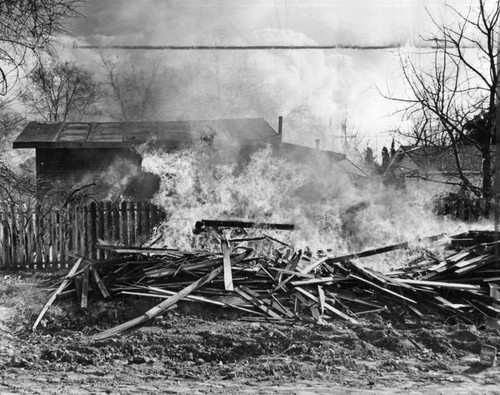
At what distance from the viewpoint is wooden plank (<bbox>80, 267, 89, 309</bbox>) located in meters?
6.65

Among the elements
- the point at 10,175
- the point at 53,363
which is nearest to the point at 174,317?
the point at 53,363

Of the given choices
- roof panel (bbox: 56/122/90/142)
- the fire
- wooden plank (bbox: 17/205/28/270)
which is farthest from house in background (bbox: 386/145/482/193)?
roof panel (bbox: 56/122/90/142)

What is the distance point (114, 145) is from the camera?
16.1 meters

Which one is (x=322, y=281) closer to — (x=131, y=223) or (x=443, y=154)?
(x=131, y=223)

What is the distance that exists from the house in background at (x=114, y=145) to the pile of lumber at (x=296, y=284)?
7287 mm

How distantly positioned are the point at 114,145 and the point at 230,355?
12.2m

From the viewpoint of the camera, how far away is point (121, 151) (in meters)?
16.6

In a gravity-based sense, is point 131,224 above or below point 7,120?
below

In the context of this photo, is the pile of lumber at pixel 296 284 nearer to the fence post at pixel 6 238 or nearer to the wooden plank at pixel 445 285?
the wooden plank at pixel 445 285

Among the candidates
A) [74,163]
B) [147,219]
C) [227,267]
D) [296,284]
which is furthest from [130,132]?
[296,284]

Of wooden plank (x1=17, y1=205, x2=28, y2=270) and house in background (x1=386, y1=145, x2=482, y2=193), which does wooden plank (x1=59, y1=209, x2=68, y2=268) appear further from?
house in background (x1=386, y1=145, x2=482, y2=193)

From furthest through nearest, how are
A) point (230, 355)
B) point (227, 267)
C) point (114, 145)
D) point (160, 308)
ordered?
point (114, 145) → point (227, 267) → point (160, 308) → point (230, 355)

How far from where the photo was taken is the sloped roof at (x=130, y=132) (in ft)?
50.7

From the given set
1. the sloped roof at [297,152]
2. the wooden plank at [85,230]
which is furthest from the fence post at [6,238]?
the sloped roof at [297,152]
